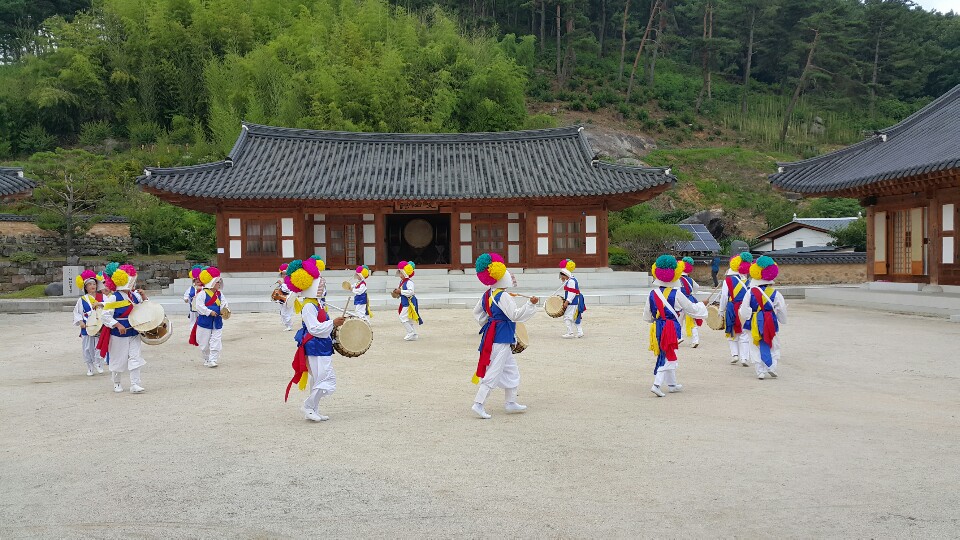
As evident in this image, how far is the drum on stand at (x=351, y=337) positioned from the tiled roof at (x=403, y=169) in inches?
639

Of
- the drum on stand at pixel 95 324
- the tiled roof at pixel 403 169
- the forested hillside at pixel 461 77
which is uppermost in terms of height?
the forested hillside at pixel 461 77

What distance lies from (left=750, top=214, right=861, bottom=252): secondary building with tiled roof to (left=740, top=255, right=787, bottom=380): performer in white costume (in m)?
25.1

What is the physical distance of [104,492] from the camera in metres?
4.36

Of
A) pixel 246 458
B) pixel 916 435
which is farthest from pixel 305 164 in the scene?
pixel 916 435

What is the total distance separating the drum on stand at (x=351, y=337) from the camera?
6168mm

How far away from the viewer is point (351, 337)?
620 cm

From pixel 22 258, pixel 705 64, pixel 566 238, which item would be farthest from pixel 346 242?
pixel 705 64

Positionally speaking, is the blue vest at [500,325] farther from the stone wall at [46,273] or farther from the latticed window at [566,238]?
the stone wall at [46,273]

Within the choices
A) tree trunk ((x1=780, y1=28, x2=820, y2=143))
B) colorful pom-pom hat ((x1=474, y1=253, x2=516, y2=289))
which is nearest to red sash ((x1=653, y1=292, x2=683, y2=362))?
colorful pom-pom hat ((x1=474, y1=253, x2=516, y2=289))

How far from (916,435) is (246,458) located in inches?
209

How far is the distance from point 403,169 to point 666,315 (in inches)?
717

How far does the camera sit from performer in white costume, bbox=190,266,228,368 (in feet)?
30.3

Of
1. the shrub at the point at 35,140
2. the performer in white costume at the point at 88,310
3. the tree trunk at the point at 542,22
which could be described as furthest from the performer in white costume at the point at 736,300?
the tree trunk at the point at 542,22

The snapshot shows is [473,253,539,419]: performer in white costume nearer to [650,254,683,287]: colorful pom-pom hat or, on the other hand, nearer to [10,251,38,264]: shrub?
[650,254,683,287]: colorful pom-pom hat
